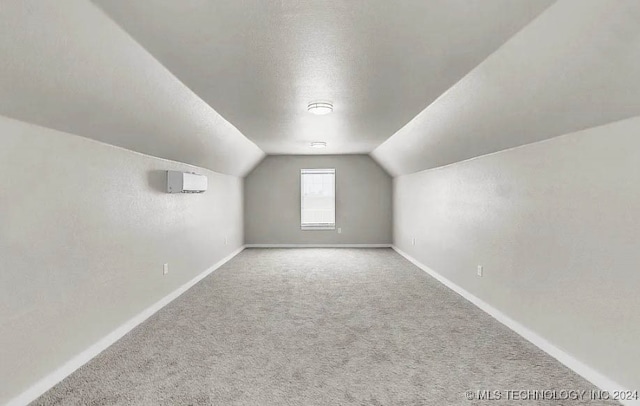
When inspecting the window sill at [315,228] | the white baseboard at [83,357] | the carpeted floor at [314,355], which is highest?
the window sill at [315,228]

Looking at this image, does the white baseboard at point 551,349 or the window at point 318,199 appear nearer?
the white baseboard at point 551,349

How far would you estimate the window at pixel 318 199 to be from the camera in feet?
27.0

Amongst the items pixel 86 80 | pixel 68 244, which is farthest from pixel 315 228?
pixel 86 80

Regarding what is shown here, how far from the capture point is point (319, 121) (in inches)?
175

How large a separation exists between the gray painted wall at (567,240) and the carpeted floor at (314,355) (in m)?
0.26

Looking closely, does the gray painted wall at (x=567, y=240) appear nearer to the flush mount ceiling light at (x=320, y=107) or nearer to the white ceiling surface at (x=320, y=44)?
the white ceiling surface at (x=320, y=44)

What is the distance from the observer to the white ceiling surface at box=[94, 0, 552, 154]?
1752 millimetres

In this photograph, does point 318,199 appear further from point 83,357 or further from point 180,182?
point 83,357

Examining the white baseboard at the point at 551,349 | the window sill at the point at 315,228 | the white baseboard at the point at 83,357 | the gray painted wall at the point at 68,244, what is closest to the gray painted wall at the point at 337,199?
the window sill at the point at 315,228

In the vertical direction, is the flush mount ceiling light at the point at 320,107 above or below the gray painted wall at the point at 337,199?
above

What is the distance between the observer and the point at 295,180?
321 inches

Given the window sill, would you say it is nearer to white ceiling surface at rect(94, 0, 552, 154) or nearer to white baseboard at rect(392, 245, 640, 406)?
white baseboard at rect(392, 245, 640, 406)

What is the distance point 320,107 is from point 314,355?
2.23 m

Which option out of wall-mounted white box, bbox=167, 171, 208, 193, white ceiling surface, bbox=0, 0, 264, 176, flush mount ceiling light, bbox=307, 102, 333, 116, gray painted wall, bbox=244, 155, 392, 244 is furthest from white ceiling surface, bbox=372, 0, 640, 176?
gray painted wall, bbox=244, 155, 392, 244
